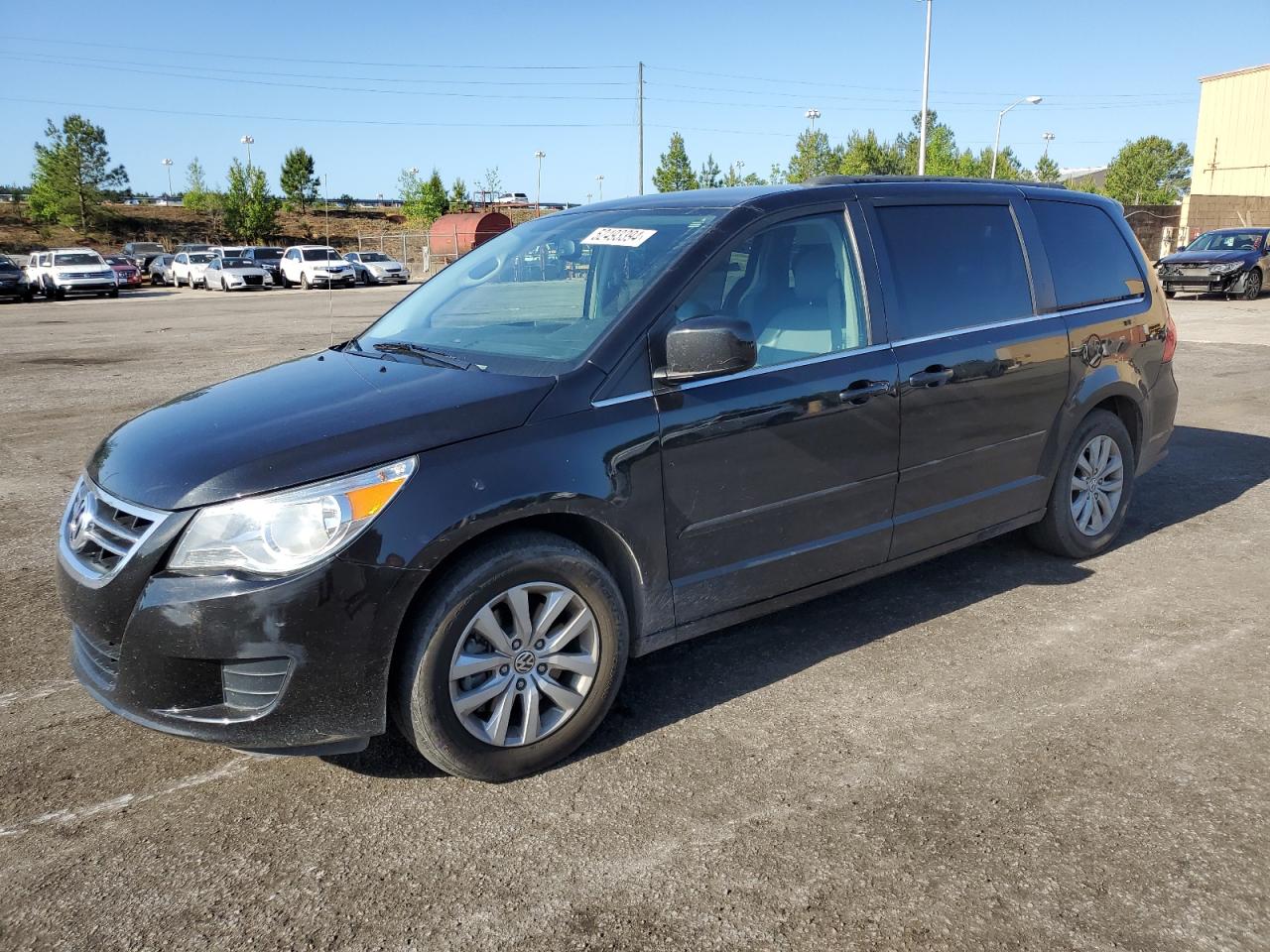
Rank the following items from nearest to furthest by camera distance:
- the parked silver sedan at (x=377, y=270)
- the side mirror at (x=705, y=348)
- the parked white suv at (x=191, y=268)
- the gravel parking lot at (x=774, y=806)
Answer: the gravel parking lot at (x=774, y=806), the side mirror at (x=705, y=348), the parked silver sedan at (x=377, y=270), the parked white suv at (x=191, y=268)

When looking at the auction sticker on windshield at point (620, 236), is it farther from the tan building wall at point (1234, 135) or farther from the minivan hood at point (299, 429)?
the tan building wall at point (1234, 135)

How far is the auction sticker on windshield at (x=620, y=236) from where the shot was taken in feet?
12.7

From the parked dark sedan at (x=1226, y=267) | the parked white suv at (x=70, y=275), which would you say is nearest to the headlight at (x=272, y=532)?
the parked dark sedan at (x=1226, y=267)

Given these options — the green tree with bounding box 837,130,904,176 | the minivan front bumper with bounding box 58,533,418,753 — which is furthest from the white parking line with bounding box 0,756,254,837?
the green tree with bounding box 837,130,904,176

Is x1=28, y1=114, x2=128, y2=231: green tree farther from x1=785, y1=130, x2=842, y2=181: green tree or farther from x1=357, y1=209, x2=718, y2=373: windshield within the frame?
x1=357, y1=209, x2=718, y2=373: windshield

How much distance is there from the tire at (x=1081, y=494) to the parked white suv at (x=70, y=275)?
3764cm

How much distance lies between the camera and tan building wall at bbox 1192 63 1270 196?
187ft

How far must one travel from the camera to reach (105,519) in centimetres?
304

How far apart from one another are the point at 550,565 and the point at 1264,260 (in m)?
24.9

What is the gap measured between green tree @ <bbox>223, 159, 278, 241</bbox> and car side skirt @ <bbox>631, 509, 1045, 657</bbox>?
80.2m

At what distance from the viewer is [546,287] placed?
4.06 metres

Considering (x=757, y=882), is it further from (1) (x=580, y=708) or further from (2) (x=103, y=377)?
(2) (x=103, y=377)

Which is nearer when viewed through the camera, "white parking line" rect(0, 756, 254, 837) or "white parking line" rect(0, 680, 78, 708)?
"white parking line" rect(0, 756, 254, 837)

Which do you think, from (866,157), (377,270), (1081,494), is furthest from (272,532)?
(866,157)
